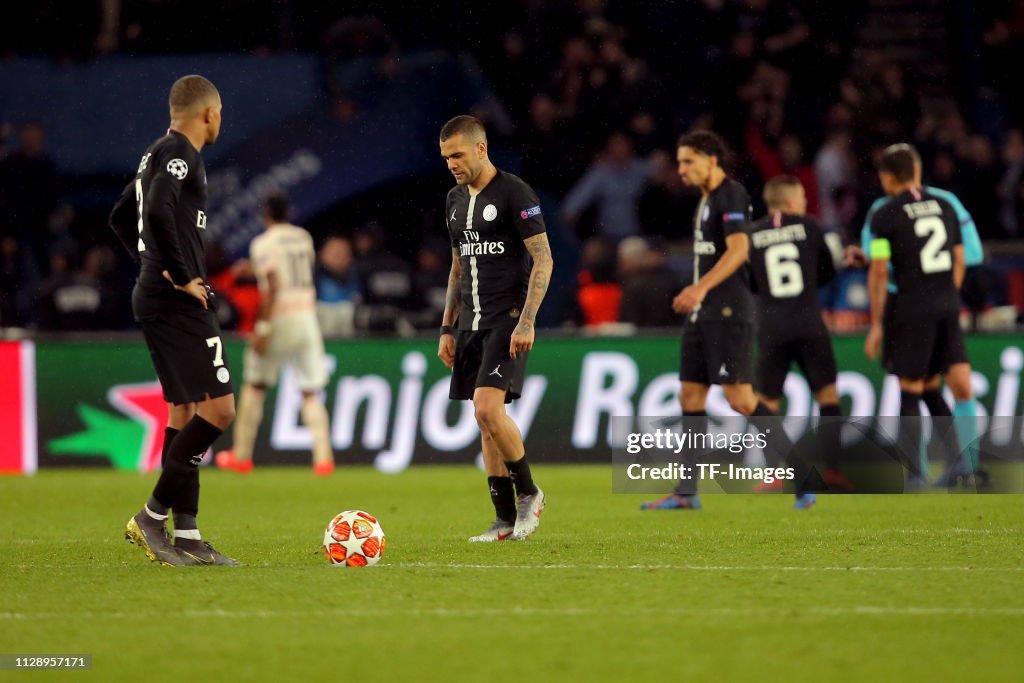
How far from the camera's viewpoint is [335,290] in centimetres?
1617

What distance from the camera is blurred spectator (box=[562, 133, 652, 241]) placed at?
1745 centimetres

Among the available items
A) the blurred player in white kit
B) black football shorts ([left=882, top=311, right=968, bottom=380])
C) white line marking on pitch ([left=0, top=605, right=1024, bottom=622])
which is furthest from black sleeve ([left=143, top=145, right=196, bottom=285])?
the blurred player in white kit

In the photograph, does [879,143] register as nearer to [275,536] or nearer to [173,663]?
[275,536]

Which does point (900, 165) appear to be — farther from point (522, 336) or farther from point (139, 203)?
point (139, 203)

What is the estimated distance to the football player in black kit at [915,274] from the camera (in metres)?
10.5

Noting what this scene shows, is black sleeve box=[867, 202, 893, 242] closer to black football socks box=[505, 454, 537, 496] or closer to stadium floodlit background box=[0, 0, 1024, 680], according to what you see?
stadium floodlit background box=[0, 0, 1024, 680]

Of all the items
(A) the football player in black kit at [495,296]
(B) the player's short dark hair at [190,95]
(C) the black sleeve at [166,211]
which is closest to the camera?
(C) the black sleeve at [166,211]

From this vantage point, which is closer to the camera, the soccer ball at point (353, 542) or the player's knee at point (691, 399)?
the soccer ball at point (353, 542)

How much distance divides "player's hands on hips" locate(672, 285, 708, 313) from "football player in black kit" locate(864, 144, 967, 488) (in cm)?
191

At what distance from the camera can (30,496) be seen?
11375mm

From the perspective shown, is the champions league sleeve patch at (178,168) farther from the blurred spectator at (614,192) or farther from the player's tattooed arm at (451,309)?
the blurred spectator at (614,192)

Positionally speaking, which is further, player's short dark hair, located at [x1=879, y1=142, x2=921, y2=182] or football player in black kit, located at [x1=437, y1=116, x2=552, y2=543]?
player's short dark hair, located at [x1=879, y1=142, x2=921, y2=182]

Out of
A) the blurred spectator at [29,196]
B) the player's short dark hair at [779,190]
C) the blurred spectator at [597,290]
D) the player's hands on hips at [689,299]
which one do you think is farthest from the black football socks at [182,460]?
the blurred spectator at [29,196]

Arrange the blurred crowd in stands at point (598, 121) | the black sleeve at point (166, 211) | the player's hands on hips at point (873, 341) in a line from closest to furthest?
the black sleeve at point (166, 211), the player's hands on hips at point (873, 341), the blurred crowd in stands at point (598, 121)
